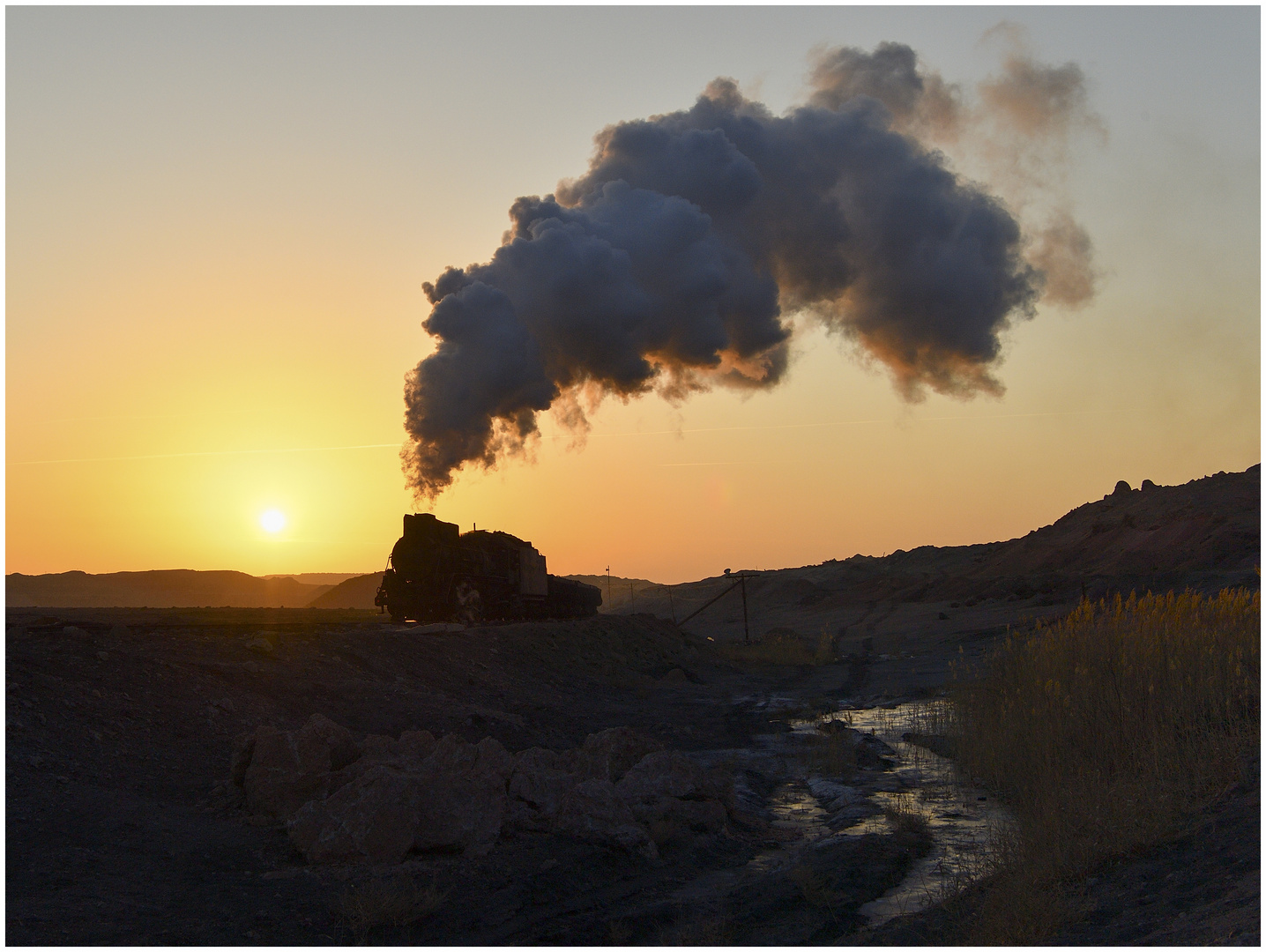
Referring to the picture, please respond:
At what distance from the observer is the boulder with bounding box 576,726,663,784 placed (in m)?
10.2

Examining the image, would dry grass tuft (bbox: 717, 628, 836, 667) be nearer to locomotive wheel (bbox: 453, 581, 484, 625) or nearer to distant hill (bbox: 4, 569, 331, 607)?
locomotive wheel (bbox: 453, 581, 484, 625)

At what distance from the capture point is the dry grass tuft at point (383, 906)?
21.6 feet

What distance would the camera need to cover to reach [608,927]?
22.7 ft

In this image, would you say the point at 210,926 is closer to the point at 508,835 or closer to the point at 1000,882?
the point at 508,835

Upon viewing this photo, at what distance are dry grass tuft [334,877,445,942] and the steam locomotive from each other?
1929cm

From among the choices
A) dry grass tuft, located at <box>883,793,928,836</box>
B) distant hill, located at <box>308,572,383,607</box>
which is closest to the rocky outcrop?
dry grass tuft, located at <box>883,793,928,836</box>

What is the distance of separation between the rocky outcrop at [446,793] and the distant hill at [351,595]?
107 meters

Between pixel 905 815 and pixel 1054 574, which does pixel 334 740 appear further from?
pixel 1054 574

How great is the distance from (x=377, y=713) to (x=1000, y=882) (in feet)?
31.2

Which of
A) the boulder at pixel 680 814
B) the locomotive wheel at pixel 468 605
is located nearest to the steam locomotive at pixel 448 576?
the locomotive wheel at pixel 468 605

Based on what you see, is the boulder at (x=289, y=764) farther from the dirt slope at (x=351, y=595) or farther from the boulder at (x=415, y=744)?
the dirt slope at (x=351, y=595)

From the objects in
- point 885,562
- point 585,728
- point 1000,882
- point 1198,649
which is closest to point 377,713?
point 585,728

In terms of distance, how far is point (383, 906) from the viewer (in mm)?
6641

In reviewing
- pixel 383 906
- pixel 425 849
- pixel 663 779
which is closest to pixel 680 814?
pixel 663 779
